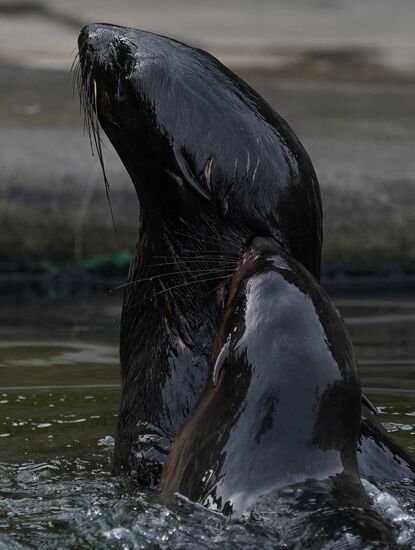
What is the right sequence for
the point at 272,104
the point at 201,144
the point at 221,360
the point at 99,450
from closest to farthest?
the point at 221,360 → the point at 201,144 → the point at 99,450 → the point at 272,104

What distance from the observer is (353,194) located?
7.95m

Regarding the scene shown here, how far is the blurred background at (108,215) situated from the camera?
15.2 feet

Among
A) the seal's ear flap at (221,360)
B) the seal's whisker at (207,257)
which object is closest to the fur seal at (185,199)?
the seal's whisker at (207,257)

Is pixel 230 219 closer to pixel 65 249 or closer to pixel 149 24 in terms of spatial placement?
pixel 65 249

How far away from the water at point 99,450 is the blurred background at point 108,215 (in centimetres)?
1

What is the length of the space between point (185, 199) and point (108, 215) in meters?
3.78

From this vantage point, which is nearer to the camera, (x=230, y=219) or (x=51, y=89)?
(x=230, y=219)

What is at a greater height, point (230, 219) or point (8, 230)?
point (230, 219)

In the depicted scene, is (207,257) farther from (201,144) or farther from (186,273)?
(201,144)

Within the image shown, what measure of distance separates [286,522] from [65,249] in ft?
15.7

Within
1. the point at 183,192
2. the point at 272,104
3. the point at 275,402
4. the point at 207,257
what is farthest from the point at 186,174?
the point at 272,104

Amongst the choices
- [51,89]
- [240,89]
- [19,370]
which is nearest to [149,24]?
[51,89]

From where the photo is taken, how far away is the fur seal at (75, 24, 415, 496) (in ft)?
12.9

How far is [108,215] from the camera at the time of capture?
7746 mm
